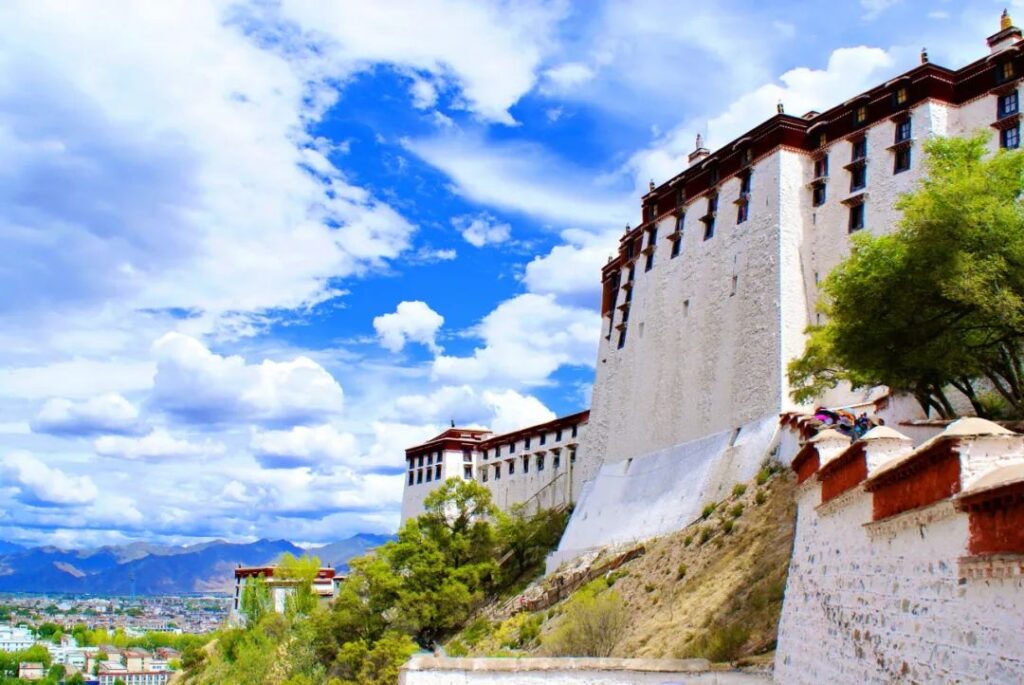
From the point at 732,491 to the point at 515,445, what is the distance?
24.2 meters

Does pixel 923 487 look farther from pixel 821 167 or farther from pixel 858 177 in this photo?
pixel 821 167

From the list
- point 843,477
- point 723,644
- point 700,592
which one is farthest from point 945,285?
point 700,592

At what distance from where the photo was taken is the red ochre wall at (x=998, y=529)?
5.34 m

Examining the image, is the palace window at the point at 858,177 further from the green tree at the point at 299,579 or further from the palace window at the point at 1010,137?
the green tree at the point at 299,579

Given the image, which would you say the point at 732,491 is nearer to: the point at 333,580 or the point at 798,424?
the point at 798,424

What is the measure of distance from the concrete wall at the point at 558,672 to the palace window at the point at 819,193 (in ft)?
66.5

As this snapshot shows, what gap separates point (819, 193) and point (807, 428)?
1296cm

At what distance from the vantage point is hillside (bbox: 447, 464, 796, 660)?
1516 cm

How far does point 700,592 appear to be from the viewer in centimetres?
1998

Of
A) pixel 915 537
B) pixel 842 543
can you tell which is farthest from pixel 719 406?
pixel 915 537

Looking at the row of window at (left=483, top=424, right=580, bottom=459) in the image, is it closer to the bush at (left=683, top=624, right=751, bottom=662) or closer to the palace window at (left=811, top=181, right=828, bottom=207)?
the palace window at (left=811, top=181, right=828, bottom=207)

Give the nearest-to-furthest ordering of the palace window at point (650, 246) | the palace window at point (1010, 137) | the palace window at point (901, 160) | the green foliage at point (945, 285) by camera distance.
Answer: the green foliage at point (945, 285) < the palace window at point (1010, 137) < the palace window at point (901, 160) < the palace window at point (650, 246)

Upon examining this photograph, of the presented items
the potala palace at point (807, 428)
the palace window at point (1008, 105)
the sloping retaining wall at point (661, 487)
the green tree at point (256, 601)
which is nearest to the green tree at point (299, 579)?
the green tree at point (256, 601)

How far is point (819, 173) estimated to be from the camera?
95.9ft
